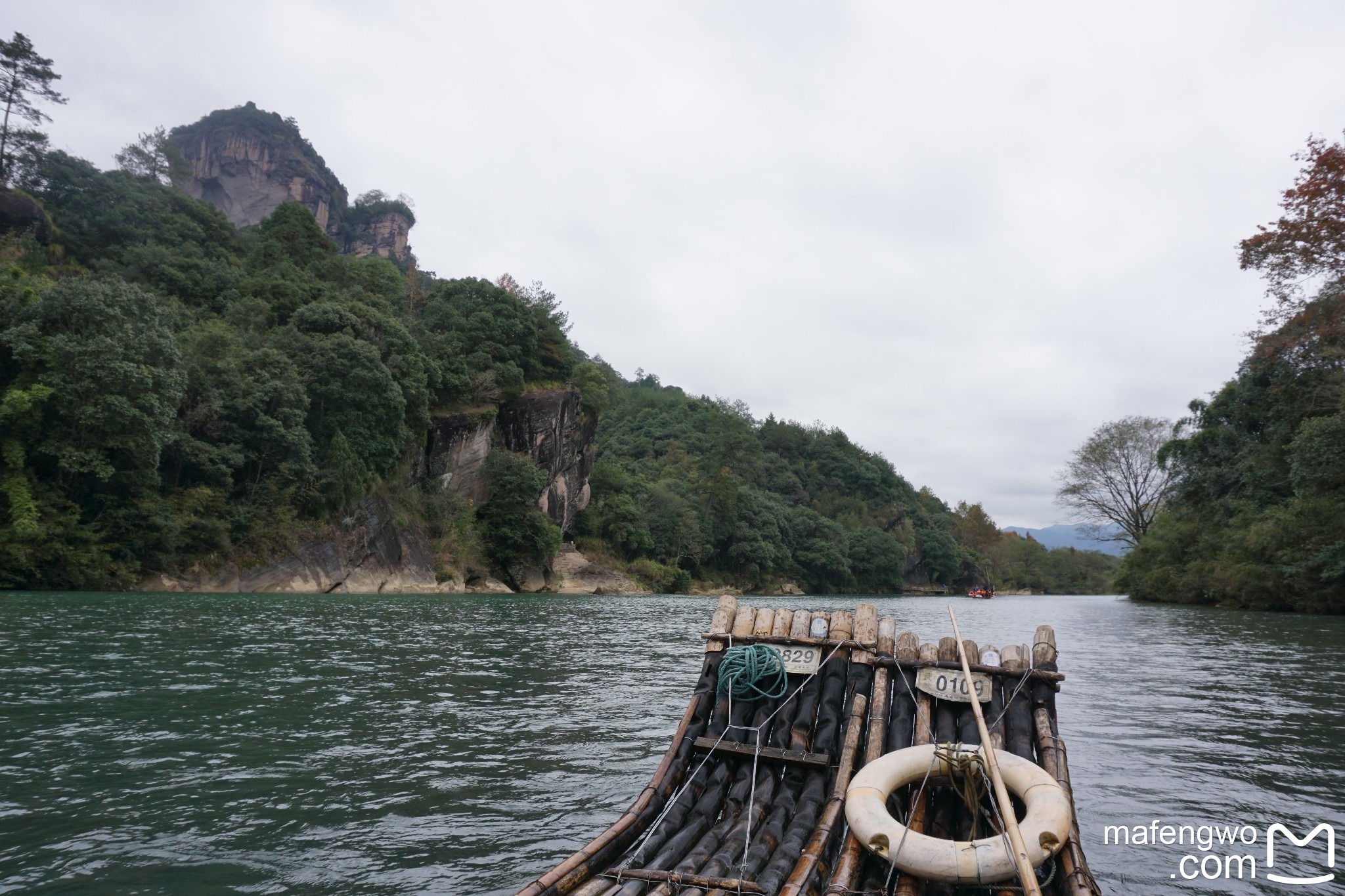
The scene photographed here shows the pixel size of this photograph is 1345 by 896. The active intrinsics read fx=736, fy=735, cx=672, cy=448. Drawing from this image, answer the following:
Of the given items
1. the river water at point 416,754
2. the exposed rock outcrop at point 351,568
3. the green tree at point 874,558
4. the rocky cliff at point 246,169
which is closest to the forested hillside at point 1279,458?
the river water at point 416,754

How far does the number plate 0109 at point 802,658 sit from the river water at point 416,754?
198 centimetres

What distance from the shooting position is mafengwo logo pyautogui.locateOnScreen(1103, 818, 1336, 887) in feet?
18.3

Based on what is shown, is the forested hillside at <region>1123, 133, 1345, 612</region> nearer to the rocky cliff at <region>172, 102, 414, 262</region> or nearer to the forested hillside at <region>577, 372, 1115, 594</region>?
the forested hillside at <region>577, 372, 1115, 594</region>

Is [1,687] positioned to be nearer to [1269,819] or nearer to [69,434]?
[1269,819]

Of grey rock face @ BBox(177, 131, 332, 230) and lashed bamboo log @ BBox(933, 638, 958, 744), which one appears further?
grey rock face @ BBox(177, 131, 332, 230)

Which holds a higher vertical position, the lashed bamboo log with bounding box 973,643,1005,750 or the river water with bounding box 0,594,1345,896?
the lashed bamboo log with bounding box 973,643,1005,750

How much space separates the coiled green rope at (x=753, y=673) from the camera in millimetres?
6465

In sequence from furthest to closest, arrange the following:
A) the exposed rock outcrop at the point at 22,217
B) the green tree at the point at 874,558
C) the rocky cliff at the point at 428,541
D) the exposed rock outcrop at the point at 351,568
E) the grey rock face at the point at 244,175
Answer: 1. the grey rock face at the point at 244,175
2. the green tree at the point at 874,558
3. the exposed rock outcrop at the point at 22,217
4. the rocky cliff at the point at 428,541
5. the exposed rock outcrop at the point at 351,568

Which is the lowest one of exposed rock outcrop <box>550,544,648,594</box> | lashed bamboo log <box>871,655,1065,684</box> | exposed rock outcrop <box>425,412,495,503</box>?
exposed rock outcrop <box>550,544,648,594</box>

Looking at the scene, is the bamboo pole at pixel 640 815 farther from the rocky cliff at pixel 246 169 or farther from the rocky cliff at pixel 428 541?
the rocky cliff at pixel 246 169

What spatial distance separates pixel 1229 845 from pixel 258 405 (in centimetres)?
4063

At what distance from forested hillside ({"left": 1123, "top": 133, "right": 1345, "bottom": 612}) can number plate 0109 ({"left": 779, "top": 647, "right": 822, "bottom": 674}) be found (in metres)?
28.5

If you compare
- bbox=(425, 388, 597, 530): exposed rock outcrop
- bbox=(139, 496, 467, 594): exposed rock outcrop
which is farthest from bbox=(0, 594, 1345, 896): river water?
bbox=(425, 388, 597, 530): exposed rock outcrop

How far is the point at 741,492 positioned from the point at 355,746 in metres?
78.9
